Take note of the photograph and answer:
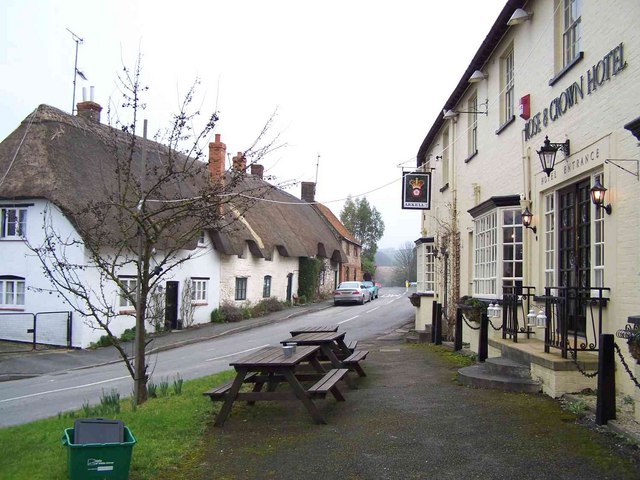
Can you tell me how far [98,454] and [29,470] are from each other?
3.70 feet

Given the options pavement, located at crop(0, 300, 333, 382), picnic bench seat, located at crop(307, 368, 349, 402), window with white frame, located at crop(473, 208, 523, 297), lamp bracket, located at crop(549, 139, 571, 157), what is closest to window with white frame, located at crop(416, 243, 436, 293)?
window with white frame, located at crop(473, 208, 523, 297)

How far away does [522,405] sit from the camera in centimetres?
752

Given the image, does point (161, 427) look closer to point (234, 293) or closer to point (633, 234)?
point (633, 234)

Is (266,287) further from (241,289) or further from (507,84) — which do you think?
(507,84)

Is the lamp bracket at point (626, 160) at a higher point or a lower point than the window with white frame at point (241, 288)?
higher

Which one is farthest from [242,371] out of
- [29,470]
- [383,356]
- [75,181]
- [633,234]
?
[75,181]

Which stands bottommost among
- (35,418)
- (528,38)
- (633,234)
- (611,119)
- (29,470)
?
(35,418)

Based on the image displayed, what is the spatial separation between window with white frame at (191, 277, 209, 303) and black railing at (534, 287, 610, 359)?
2155cm

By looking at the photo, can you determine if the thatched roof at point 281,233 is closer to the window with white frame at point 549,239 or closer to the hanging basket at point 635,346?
the window with white frame at point 549,239

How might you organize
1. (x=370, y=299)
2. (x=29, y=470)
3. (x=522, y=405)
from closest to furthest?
(x=29, y=470)
(x=522, y=405)
(x=370, y=299)

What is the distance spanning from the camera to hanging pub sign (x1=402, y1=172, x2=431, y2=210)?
19.3 m

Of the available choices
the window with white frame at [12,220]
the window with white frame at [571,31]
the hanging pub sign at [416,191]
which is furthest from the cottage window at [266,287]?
the window with white frame at [571,31]

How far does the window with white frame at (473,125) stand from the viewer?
1522 centimetres

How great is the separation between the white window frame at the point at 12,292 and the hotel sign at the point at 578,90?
1849cm
